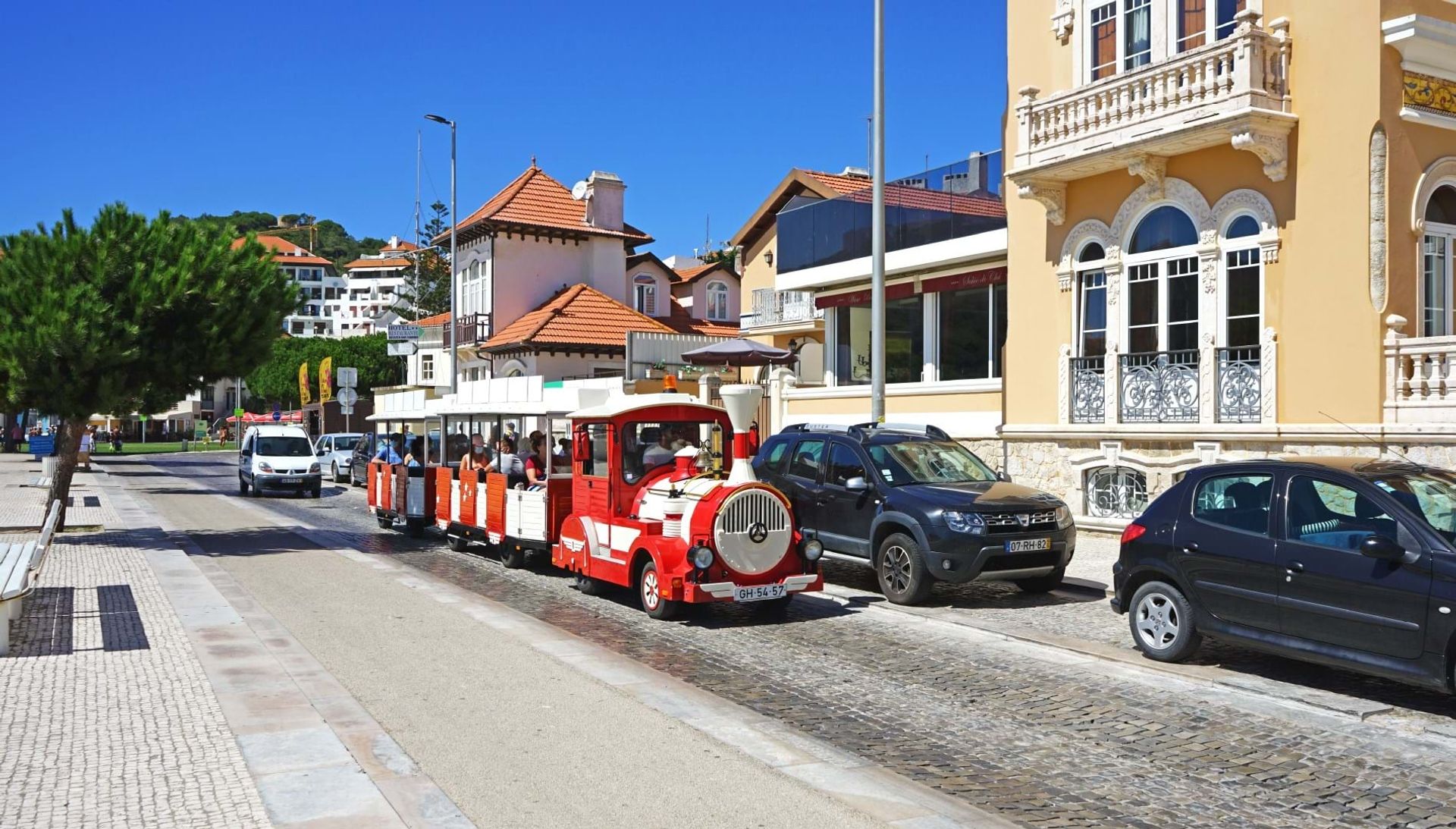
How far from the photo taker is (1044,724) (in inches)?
302

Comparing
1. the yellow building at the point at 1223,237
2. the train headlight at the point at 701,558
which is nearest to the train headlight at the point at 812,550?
the train headlight at the point at 701,558

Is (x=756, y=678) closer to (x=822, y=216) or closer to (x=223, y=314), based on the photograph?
(x=223, y=314)

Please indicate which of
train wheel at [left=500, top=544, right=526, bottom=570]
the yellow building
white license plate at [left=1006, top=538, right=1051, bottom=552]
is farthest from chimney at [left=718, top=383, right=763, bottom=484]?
A: the yellow building

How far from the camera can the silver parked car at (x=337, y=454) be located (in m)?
36.6

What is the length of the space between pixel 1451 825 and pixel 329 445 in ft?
119

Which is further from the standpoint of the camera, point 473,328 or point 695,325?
point 695,325

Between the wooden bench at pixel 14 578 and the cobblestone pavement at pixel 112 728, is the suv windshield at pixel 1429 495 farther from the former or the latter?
the wooden bench at pixel 14 578

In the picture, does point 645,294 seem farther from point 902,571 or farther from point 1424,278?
point 902,571

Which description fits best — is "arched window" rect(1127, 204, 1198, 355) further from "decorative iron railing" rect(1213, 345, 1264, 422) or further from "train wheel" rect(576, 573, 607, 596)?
"train wheel" rect(576, 573, 607, 596)

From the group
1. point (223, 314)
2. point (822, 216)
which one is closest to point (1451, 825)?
point (223, 314)

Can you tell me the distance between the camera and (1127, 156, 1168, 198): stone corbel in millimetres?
16750

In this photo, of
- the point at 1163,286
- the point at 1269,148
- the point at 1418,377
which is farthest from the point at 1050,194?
the point at 1418,377

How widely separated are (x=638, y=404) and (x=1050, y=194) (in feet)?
29.4

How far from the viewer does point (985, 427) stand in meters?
20.0
